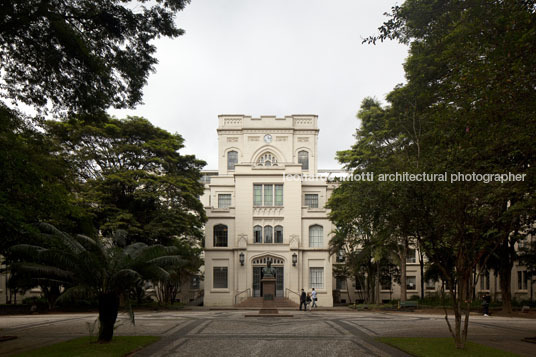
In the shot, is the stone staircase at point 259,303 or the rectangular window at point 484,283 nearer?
the stone staircase at point 259,303

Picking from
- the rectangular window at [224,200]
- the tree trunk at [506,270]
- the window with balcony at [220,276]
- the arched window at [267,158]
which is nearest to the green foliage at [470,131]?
the tree trunk at [506,270]

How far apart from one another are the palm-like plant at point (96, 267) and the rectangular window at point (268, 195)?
2609 centimetres

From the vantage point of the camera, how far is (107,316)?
46.5ft

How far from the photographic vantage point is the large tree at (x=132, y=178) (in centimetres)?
2961

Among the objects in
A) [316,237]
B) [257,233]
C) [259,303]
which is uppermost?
[257,233]

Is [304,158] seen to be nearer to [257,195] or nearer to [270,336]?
[257,195]

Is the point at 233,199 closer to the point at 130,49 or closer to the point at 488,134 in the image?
the point at 130,49

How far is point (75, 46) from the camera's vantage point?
12680 mm

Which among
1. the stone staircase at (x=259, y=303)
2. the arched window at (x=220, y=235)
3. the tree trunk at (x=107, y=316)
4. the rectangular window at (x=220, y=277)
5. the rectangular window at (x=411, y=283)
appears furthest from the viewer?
the rectangular window at (x=411, y=283)

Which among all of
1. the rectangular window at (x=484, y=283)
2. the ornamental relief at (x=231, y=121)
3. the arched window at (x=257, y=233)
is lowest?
the rectangular window at (x=484, y=283)

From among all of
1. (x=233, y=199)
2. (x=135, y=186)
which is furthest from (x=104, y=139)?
(x=233, y=199)

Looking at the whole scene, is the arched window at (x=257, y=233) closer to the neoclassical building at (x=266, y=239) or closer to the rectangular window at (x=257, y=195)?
the neoclassical building at (x=266, y=239)

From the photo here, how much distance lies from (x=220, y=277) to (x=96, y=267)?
88.0 ft

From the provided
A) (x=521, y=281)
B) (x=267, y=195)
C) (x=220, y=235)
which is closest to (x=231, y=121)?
(x=267, y=195)
